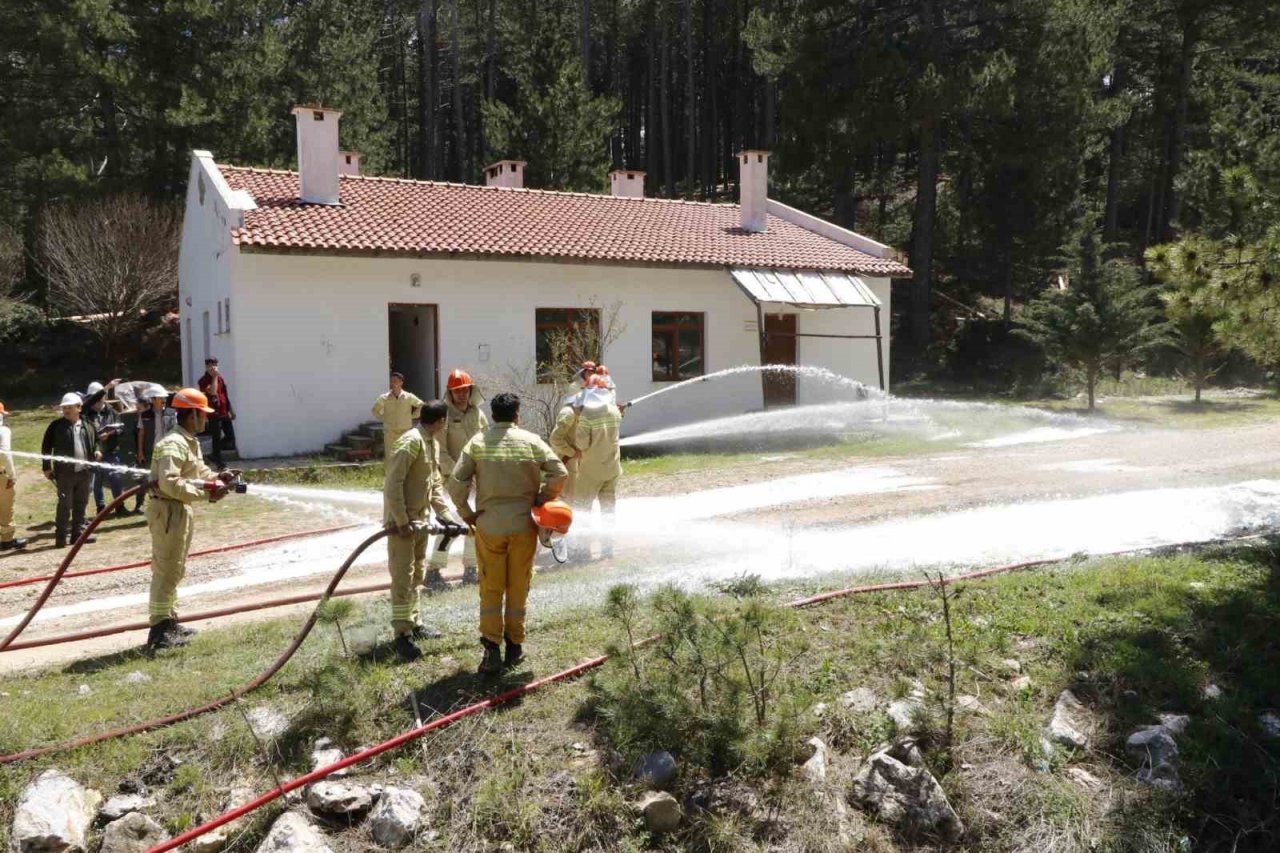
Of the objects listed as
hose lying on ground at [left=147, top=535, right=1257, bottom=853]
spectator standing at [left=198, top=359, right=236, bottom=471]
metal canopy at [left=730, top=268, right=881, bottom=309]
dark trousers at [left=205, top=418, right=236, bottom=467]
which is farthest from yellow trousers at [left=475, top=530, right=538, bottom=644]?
metal canopy at [left=730, top=268, right=881, bottom=309]

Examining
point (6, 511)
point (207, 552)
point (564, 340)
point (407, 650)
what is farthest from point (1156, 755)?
point (564, 340)

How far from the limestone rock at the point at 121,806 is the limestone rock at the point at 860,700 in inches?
156

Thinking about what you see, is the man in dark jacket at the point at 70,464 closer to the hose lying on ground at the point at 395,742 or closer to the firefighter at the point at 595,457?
the firefighter at the point at 595,457

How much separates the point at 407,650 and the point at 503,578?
103 cm

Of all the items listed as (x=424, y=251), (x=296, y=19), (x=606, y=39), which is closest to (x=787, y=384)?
(x=424, y=251)

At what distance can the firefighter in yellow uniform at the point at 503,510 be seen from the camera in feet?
19.6

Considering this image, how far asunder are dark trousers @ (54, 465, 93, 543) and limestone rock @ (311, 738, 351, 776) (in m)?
6.91

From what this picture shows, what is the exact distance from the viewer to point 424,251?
18.0 m

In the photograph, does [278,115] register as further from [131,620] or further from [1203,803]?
[1203,803]

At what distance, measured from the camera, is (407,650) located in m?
6.55

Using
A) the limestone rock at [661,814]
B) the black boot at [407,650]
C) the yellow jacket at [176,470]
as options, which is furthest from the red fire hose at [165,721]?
the limestone rock at [661,814]

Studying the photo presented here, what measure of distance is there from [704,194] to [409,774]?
40.9 metres

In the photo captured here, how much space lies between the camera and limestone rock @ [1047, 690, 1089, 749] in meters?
5.93

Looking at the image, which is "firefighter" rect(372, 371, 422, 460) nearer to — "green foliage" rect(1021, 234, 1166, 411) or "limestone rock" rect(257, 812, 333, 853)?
"limestone rock" rect(257, 812, 333, 853)
